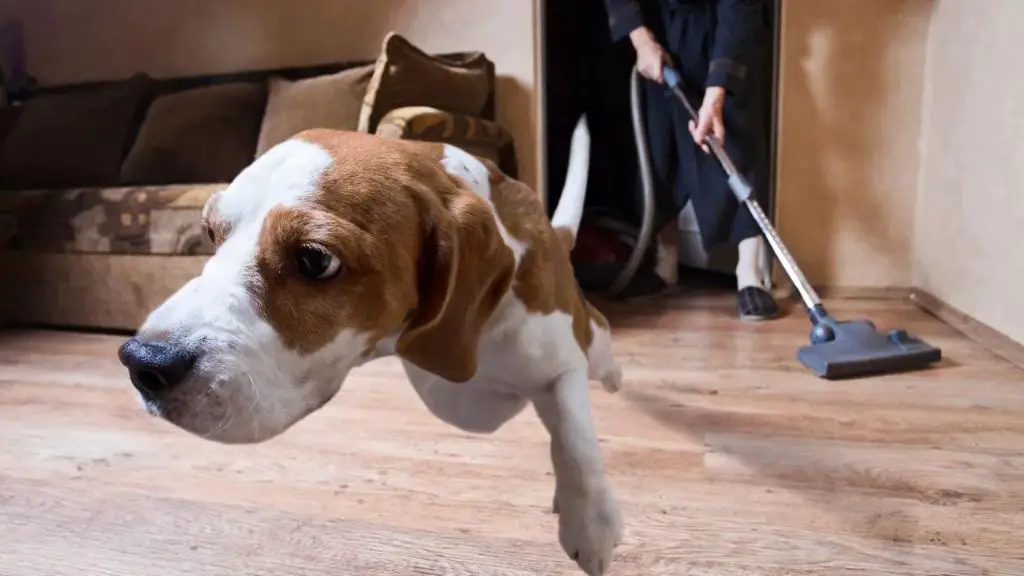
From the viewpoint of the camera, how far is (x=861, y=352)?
5.98 ft

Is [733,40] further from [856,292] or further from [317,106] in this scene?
[317,106]

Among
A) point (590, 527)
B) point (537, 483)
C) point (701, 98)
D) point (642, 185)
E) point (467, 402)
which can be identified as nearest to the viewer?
point (590, 527)

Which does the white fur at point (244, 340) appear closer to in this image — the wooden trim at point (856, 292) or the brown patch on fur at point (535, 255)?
the brown patch on fur at point (535, 255)

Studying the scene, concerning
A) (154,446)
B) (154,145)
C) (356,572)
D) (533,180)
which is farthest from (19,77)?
(356,572)

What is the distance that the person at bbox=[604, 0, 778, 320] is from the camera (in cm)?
238

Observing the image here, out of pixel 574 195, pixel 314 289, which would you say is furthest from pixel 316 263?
pixel 574 195

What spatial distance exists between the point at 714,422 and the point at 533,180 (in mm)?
1576

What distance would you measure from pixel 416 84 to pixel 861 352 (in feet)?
4.77

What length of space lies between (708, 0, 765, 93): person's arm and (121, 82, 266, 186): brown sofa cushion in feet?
5.37

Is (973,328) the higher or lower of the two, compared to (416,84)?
lower

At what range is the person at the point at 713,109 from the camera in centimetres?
238

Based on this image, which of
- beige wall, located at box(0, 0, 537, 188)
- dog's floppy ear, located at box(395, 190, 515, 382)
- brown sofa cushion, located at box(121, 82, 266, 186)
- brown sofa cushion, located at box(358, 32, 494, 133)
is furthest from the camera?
beige wall, located at box(0, 0, 537, 188)

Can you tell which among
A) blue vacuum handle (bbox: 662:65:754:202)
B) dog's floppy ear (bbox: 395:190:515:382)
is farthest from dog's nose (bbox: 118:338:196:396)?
blue vacuum handle (bbox: 662:65:754:202)

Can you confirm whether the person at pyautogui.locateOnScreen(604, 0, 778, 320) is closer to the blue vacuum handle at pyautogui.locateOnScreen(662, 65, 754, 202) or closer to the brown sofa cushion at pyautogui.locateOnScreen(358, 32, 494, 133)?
the blue vacuum handle at pyautogui.locateOnScreen(662, 65, 754, 202)
